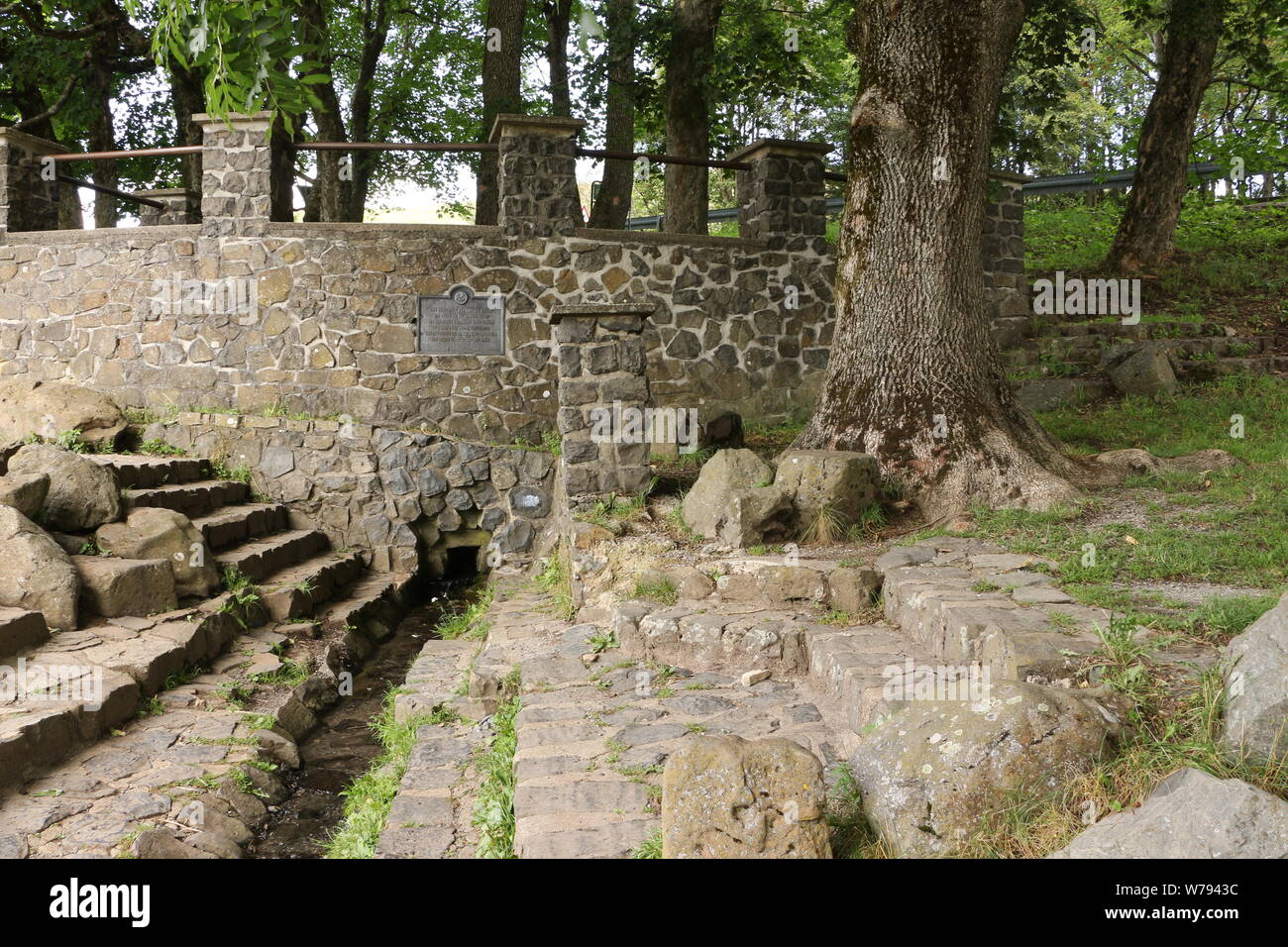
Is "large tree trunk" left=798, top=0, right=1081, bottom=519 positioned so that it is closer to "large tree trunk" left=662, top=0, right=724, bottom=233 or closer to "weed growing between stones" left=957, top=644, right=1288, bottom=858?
"weed growing between stones" left=957, top=644, right=1288, bottom=858

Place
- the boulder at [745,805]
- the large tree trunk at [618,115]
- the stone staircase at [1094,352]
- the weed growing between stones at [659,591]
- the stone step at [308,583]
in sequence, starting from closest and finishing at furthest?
the boulder at [745,805] → the weed growing between stones at [659,591] → the stone step at [308,583] → the stone staircase at [1094,352] → the large tree trunk at [618,115]

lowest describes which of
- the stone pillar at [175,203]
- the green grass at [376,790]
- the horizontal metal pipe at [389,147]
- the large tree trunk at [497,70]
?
the green grass at [376,790]

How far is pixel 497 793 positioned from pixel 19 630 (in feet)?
11.5

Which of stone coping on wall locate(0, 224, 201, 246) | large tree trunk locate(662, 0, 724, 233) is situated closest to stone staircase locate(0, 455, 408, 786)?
stone coping on wall locate(0, 224, 201, 246)

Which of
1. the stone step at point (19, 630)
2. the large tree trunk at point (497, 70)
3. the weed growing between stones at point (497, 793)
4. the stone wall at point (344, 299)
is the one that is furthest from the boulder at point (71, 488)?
the large tree trunk at point (497, 70)

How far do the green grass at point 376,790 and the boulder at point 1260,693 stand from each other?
10.3 feet

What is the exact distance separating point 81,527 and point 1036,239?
13.6 metres

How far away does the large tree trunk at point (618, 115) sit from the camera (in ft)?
41.0

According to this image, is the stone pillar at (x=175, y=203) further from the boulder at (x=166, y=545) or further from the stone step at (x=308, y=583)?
the boulder at (x=166, y=545)

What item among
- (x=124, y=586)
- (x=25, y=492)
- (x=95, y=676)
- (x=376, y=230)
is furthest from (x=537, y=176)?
(x=95, y=676)

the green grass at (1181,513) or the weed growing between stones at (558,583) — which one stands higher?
the green grass at (1181,513)

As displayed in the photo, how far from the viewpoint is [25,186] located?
35.3ft

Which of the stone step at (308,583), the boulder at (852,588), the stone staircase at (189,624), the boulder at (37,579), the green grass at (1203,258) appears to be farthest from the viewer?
the green grass at (1203,258)

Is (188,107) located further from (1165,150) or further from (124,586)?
(1165,150)
